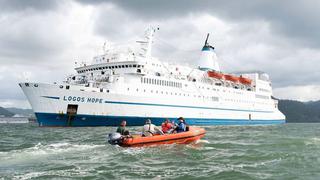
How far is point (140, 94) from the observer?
3806 centimetres

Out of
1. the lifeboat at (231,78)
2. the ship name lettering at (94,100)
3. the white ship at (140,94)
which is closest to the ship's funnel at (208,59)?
the white ship at (140,94)

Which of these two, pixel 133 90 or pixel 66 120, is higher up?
pixel 133 90

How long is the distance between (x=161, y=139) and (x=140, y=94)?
66.6 ft

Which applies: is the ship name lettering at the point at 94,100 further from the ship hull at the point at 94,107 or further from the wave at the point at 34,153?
the wave at the point at 34,153

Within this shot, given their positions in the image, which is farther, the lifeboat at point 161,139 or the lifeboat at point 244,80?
the lifeboat at point 244,80

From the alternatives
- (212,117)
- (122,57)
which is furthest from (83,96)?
(212,117)

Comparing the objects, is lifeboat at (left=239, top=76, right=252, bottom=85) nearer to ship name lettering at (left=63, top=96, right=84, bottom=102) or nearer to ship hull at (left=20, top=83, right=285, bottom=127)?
ship hull at (left=20, top=83, right=285, bottom=127)

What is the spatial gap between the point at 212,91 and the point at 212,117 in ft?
11.9

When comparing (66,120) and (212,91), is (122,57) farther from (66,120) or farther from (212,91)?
(212,91)

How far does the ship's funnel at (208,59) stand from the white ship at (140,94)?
0.17 metres

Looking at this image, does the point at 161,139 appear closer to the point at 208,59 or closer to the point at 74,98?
the point at 74,98

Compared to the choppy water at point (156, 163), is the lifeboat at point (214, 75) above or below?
above

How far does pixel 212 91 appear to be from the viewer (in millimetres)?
49750

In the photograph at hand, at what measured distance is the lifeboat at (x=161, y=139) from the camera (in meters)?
16.9
